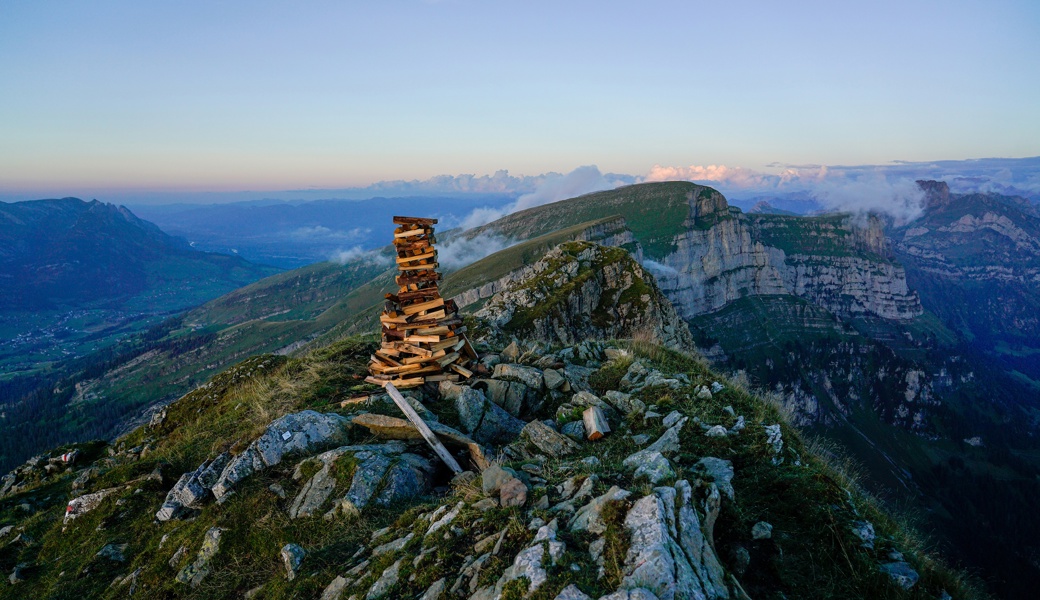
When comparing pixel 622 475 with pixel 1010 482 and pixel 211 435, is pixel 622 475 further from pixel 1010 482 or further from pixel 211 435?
pixel 1010 482

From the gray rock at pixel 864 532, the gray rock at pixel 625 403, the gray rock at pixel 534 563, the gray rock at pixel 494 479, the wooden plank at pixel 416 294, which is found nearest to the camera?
the gray rock at pixel 534 563

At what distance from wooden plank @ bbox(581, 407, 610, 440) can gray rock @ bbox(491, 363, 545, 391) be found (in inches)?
122

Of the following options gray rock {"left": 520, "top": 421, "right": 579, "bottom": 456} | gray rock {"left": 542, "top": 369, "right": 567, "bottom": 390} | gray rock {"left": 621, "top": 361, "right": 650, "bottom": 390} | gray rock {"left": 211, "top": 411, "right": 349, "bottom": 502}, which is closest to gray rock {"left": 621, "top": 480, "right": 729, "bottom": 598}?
gray rock {"left": 520, "top": 421, "right": 579, "bottom": 456}

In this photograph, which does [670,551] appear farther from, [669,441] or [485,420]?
[485,420]

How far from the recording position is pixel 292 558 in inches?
298

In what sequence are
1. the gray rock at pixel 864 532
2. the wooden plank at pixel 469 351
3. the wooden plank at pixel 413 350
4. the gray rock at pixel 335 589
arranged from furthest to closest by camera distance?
the wooden plank at pixel 469 351 → the wooden plank at pixel 413 350 → the gray rock at pixel 864 532 → the gray rock at pixel 335 589

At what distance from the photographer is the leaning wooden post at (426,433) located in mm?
10367

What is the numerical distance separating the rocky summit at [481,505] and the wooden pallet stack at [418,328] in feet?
3.50

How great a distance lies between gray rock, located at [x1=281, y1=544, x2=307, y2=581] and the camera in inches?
294

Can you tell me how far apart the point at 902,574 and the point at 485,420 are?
8.94m

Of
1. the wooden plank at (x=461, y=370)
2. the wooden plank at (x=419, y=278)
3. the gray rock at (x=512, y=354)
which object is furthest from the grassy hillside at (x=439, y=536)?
the wooden plank at (x=419, y=278)

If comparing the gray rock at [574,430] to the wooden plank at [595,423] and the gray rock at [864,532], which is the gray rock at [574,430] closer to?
the wooden plank at [595,423]

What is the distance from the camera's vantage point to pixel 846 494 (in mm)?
8148

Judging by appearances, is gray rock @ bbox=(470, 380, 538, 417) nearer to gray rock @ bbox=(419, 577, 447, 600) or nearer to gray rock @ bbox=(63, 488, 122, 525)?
gray rock @ bbox=(419, 577, 447, 600)
